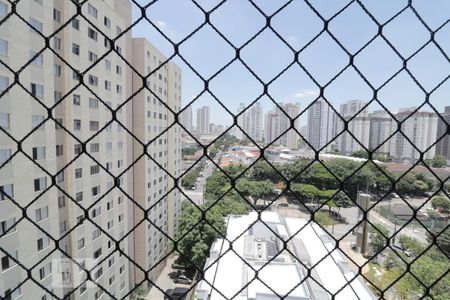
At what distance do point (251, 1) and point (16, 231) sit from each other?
2803 millimetres

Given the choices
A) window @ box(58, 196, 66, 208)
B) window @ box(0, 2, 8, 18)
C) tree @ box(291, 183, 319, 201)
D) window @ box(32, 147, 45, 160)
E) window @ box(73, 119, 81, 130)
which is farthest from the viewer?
tree @ box(291, 183, 319, 201)

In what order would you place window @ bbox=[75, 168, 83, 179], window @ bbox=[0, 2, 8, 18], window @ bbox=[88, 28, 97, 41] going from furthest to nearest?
1. window @ bbox=[88, 28, 97, 41]
2. window @ bbox=[75, 168, 83, 179]
3. window @ bbox=[0, 2, 8, 18]

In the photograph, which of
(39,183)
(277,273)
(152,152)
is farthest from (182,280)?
(39,183)

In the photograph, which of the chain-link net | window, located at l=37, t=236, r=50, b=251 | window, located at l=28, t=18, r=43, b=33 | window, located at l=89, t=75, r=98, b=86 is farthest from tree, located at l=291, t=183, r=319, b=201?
window, located at l=28, t=18, r=43, b=33

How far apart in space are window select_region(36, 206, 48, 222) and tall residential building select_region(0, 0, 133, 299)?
11mm

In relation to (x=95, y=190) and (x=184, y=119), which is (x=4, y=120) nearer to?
(x=95, y=190)

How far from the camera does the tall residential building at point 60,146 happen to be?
7.80 feet

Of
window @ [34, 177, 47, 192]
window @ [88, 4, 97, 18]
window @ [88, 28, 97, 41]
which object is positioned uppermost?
window @ [88, 4, 97, 18]

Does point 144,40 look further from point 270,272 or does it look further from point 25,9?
point 270,272

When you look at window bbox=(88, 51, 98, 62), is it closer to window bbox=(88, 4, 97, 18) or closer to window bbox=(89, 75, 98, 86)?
window bbox=(89, 75, 98, 86)

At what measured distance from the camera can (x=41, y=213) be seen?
9.10 ft

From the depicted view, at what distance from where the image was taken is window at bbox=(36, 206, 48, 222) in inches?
108

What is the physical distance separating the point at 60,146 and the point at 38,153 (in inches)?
15.6

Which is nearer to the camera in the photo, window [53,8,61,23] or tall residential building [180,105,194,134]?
tall residential building [180,105,194,134]
